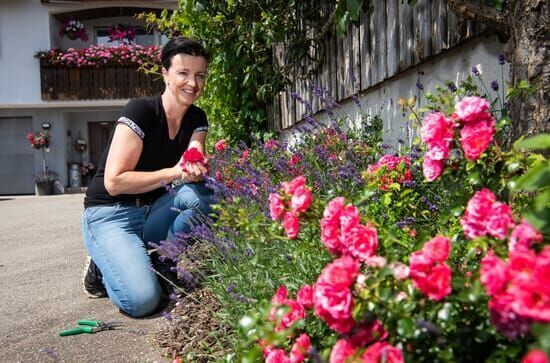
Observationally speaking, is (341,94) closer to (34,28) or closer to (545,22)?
(545,22)

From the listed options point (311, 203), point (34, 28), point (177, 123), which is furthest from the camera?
point (34, 28)

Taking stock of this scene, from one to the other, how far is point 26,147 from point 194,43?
16.9 m

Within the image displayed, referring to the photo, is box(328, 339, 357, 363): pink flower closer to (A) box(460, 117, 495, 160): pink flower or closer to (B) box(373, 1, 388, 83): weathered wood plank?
(A) box(460, 117, 495, 160): pink flower

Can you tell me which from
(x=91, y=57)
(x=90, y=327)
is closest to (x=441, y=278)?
(x=90, y=327)

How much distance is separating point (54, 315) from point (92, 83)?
15174mm

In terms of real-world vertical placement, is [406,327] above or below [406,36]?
below

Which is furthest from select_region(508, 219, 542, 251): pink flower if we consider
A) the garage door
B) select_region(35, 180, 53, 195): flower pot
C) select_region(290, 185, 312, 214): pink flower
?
the garage door

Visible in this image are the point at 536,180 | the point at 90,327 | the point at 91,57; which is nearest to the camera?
the point at 536,180

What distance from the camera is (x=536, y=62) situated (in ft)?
5.73

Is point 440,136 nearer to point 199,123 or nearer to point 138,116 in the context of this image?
point 138,116

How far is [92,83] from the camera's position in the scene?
662 inches

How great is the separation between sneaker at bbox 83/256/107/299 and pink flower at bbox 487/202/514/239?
257 centimetres

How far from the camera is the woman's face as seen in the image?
314cm

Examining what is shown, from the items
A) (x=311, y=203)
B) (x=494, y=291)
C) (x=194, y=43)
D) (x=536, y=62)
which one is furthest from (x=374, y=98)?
(x=494, y=291)
